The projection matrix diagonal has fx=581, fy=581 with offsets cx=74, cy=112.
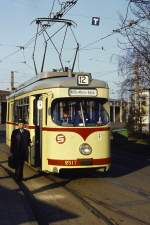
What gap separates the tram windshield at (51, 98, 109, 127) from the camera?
15.8m

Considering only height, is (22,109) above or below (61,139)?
above

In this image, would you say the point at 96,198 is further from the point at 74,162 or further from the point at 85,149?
the point at 85,149

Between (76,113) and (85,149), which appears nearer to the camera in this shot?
(85,149)

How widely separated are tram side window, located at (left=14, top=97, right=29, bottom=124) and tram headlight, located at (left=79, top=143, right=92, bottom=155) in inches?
141

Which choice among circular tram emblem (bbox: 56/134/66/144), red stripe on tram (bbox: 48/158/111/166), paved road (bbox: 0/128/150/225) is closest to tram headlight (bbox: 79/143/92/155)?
red stripe on tram (bbox: 48/158/111/166)

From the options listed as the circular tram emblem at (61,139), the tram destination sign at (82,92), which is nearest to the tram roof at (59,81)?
the tram destination sign at (82,92)

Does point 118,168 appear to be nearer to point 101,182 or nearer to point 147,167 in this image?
point 147,167

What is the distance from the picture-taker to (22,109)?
2056cm

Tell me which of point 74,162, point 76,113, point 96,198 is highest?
point 76,113

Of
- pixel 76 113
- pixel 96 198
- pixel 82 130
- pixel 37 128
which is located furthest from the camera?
pixel 37 128

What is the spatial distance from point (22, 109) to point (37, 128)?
334 cm

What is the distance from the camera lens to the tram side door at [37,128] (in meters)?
17.0

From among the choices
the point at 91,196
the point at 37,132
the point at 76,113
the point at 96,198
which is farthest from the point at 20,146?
the point at 96,198

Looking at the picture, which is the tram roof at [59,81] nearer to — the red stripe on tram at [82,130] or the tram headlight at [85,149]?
the red stripe on tram at [82,130]
